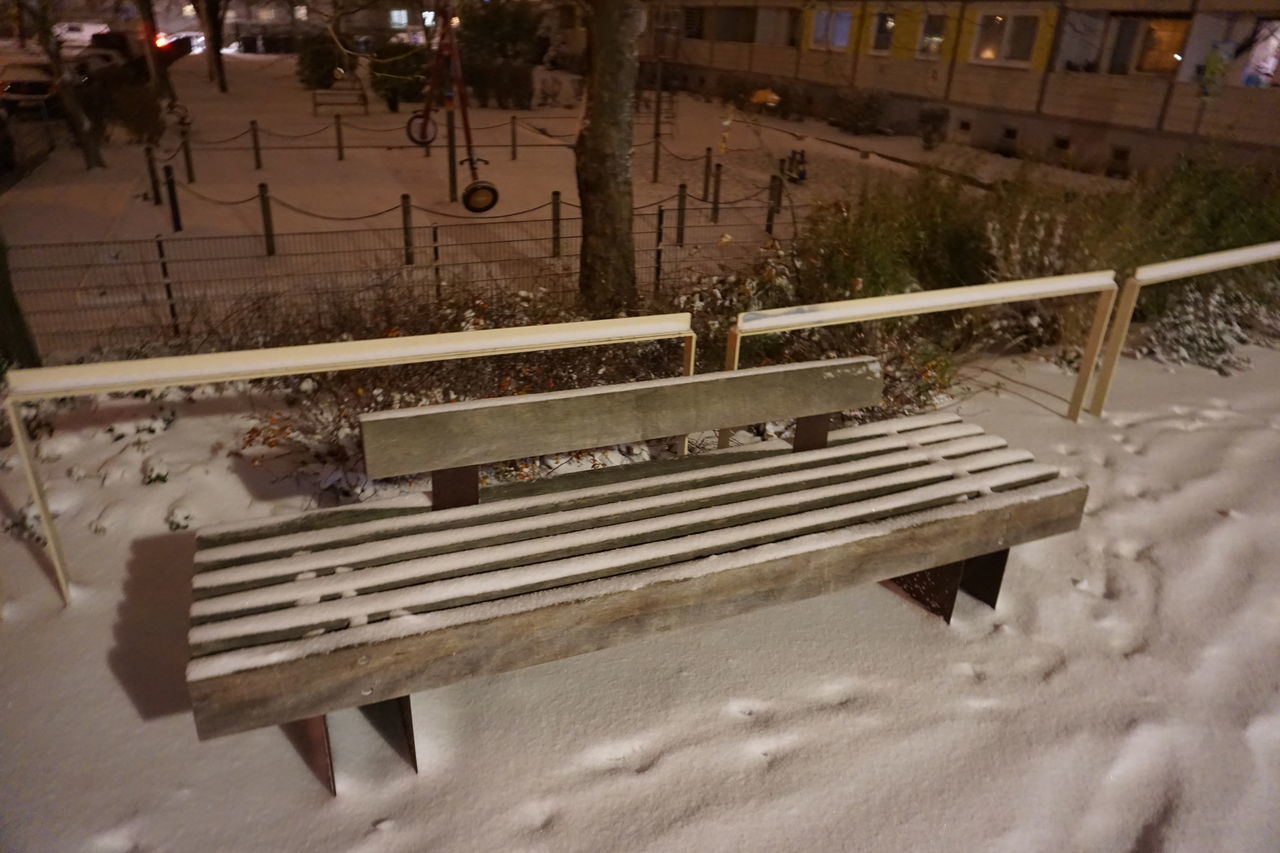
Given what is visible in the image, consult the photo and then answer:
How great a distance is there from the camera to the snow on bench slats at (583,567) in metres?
2.29

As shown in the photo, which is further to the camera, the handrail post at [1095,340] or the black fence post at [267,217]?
the black fence post at [267,217]

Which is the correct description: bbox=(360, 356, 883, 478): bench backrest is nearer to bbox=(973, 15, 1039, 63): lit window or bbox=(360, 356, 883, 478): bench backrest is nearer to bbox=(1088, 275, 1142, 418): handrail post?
bbox=(1088, 275, 1142, 418): handrail post

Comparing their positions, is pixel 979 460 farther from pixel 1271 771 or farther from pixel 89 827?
pixel 89 827

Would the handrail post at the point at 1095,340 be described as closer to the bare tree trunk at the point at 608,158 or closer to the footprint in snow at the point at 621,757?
the bare tree trunk at the point at 608,158

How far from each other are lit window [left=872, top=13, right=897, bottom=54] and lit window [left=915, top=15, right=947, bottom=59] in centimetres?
120

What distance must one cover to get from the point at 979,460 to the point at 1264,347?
4727mm

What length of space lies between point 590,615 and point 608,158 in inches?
181

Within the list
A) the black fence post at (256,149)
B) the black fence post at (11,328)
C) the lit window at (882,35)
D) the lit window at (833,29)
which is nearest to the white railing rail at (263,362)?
the black fence post at (11,328)

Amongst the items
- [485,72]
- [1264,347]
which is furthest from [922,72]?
[1264,347]

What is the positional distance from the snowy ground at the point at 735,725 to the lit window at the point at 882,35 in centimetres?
2457

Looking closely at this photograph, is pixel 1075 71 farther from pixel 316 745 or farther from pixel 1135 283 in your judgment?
pixel 316 745

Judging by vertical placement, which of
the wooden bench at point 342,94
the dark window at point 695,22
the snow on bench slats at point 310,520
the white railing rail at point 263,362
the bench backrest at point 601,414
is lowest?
the wooden bench at point 342,94

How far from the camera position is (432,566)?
2.55 meters

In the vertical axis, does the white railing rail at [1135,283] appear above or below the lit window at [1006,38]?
below
